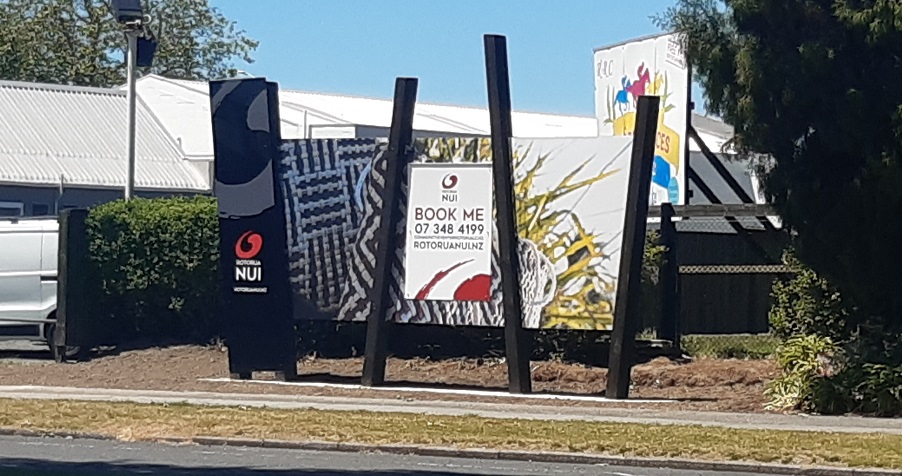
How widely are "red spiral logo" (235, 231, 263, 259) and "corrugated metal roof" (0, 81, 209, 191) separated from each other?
19.2m

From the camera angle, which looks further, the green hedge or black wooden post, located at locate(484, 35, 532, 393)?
black wooden post, located at locate(484, 35, 532, 393)

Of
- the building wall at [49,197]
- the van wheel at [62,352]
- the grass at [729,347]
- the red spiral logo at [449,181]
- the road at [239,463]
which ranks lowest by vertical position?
the road at [239,463]

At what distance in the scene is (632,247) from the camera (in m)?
19.7

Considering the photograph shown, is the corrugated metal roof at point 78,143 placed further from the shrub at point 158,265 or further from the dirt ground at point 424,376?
the dirt ground at point 424,376

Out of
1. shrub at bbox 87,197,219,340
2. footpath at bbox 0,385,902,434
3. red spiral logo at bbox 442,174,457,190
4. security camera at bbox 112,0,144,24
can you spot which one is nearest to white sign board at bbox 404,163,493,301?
red spiral logo at bbox 442,174,457,190

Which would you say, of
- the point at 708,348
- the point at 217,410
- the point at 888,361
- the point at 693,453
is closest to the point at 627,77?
the point at 708,348

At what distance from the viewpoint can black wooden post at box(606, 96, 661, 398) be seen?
19.5m

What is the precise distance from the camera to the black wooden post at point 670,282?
22.6 meters

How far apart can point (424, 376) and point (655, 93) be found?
8580 mm

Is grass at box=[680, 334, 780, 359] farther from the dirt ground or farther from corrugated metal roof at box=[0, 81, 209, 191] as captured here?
corrugated metal roof at box=[0, 81, 209, 191]

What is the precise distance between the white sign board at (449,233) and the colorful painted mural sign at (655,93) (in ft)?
22.2

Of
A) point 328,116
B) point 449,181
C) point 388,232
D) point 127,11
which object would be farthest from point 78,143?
point 449,181

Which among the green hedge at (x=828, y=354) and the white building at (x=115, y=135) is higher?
the white building at (x=115, y=135)

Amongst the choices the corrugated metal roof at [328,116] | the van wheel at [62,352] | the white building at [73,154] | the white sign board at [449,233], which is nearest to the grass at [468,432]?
the white sign board at [449,233]
